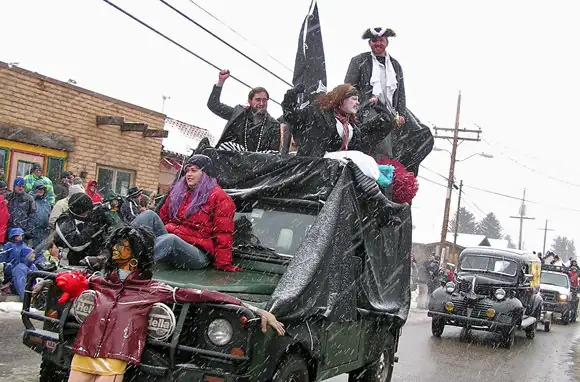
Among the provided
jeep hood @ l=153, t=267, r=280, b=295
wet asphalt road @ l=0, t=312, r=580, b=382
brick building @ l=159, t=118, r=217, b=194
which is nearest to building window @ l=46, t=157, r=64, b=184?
brick building @ l=159, t=118, r=217, b=194

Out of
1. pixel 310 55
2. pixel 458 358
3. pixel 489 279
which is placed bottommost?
pixel 458 358

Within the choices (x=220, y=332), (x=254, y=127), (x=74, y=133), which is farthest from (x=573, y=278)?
(x=220, y=332)

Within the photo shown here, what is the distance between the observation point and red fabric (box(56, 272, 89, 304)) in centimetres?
451

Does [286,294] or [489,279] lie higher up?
[286,294]

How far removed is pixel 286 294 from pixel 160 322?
94cm

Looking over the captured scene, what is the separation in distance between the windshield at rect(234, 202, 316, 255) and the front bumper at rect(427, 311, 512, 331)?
9079mm

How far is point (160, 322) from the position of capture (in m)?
4.41

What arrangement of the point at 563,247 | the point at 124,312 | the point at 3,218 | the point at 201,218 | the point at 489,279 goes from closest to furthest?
the point at 124,312 → the point at 201,218 → the point at 3,218 → the point at 489,279 → the point at 563,247

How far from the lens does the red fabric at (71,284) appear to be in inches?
177

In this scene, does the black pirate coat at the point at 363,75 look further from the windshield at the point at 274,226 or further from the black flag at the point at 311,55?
the windshield at the point at 274,226

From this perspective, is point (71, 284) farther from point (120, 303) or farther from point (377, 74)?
point (377, 74)

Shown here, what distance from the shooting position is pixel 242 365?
4.42 meters

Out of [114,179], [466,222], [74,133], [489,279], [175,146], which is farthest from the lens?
[466,222]

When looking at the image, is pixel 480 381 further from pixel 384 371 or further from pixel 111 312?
pixel 111 312
